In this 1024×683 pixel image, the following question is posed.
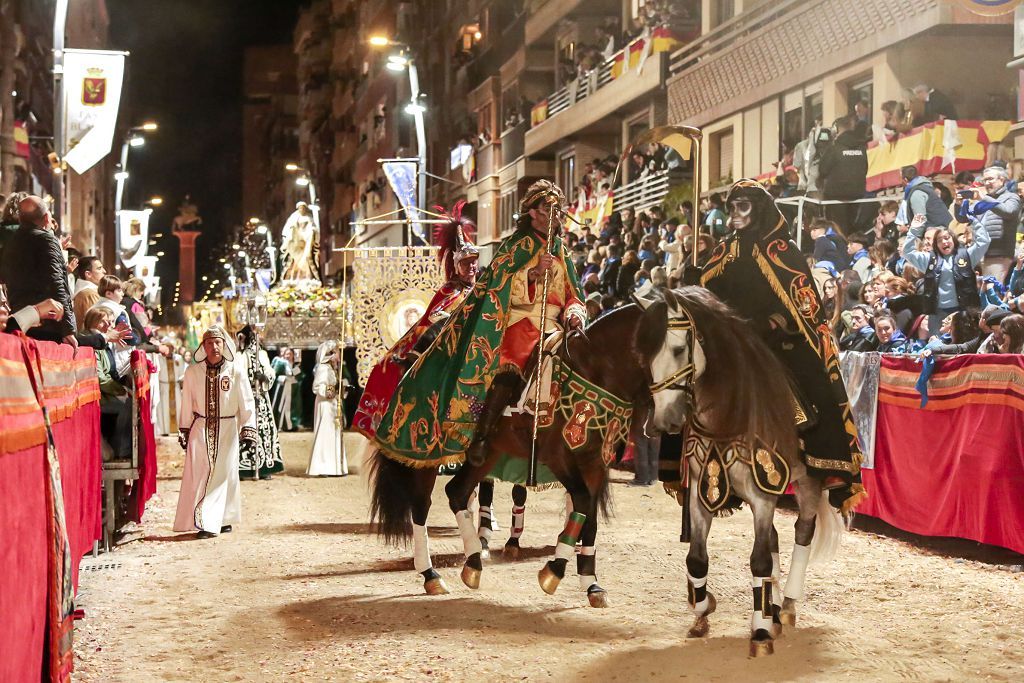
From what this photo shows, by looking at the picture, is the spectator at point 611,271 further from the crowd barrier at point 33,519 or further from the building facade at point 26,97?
the crowd barrier at point 33,519

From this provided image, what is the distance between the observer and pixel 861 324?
1445 cm

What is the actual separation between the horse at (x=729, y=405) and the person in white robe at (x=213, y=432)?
7120 mm

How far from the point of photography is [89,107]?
20406mm

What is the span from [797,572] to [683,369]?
173cm

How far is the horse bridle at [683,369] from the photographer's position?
24.2 ft

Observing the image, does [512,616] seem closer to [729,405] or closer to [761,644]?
[761,644]

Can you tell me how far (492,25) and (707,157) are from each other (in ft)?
70.5

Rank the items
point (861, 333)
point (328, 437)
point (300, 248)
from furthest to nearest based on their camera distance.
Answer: point (300, 248) → point (328, 437) → point (861, 333)

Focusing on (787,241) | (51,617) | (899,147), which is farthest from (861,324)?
(51,617)

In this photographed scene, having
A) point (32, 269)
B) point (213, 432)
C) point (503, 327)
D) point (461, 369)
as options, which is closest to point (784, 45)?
point (213, 432)

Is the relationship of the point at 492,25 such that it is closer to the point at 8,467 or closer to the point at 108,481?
the point at 108,481

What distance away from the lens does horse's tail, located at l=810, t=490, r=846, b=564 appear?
825 centimetres

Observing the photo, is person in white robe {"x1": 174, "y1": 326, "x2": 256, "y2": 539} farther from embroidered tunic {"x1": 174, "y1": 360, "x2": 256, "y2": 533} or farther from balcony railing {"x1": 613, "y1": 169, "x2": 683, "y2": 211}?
balcony railing {"x1": 613, "y1": 169, "x2": 683, "y2": 211}

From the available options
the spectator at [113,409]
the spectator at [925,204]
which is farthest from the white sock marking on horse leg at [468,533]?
the spectator at [925,204]
